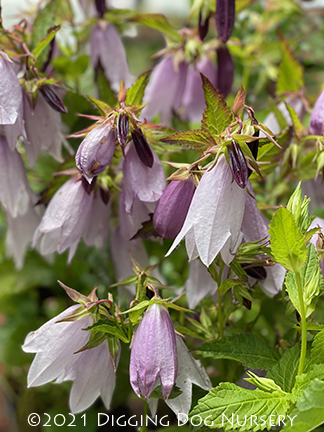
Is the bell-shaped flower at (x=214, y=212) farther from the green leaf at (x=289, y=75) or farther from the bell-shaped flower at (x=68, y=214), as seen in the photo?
the green leaf at (x=289, y=75)

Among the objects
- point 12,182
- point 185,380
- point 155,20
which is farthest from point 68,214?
point 155,20

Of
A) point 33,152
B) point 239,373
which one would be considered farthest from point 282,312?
point 33,152

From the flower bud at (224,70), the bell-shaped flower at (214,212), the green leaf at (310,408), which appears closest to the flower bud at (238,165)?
the bell-shaped flower at (214,212)

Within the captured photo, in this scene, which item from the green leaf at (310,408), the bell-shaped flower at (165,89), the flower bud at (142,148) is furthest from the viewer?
the bell-shaped flower at (165,89)

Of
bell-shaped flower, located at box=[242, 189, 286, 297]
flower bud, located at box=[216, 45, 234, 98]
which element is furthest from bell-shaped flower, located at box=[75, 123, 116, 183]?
flower bud, located at box=[216, 45, 234, 98]

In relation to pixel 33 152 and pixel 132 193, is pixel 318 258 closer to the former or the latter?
pixel 132 193

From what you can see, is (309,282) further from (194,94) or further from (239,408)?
(194,94)
